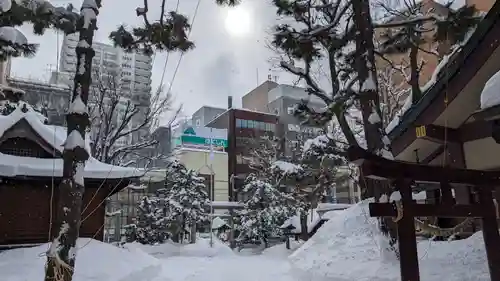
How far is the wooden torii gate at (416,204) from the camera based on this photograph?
4.07 meters

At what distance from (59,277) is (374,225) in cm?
672

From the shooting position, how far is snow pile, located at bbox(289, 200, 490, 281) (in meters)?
5.51

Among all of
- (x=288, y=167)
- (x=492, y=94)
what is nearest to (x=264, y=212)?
(x=288, y=167)

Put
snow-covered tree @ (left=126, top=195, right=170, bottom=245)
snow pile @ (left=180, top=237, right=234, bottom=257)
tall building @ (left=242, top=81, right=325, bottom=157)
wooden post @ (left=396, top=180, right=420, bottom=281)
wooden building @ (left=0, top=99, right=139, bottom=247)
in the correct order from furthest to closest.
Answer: tall building @ (left=242, top=81, right=325, bottom=157) < snow-covered tree @ (left=126, top=195, right=170, bottom=245) < snow pile @ (left=180, top=237, right=234, bottom=257) < wooden building @ (left=0, top=99, right=139, bottom=247) < wooden post @ (left=396, top=180, right=420, bottom=281)

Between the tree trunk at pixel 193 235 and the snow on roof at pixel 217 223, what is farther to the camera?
the snow on roof at pixel 217 223

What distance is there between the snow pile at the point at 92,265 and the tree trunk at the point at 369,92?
19.1ft

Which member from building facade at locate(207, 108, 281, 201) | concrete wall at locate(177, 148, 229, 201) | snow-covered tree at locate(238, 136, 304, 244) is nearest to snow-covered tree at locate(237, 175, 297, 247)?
snow-covered tree at locate(238, 136, 304, 244)

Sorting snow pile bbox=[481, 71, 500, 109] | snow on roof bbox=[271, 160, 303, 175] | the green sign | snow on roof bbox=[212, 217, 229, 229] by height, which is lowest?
snow on roof bbox=[212, 217, 229, 229]

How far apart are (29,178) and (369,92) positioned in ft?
31.0

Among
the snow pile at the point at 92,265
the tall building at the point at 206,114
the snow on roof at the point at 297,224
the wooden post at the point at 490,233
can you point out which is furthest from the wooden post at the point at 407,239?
the tall building at the point at 206,114

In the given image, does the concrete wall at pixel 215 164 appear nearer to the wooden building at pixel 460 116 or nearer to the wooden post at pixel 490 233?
the wooden building at pixel 460 116

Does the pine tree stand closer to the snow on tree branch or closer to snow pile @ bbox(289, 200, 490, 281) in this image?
snow pile @ bbox(289, 200, 490, 281)

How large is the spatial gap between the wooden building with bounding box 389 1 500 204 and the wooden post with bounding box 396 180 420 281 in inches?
42.8

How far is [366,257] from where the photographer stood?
7488 millimetres
